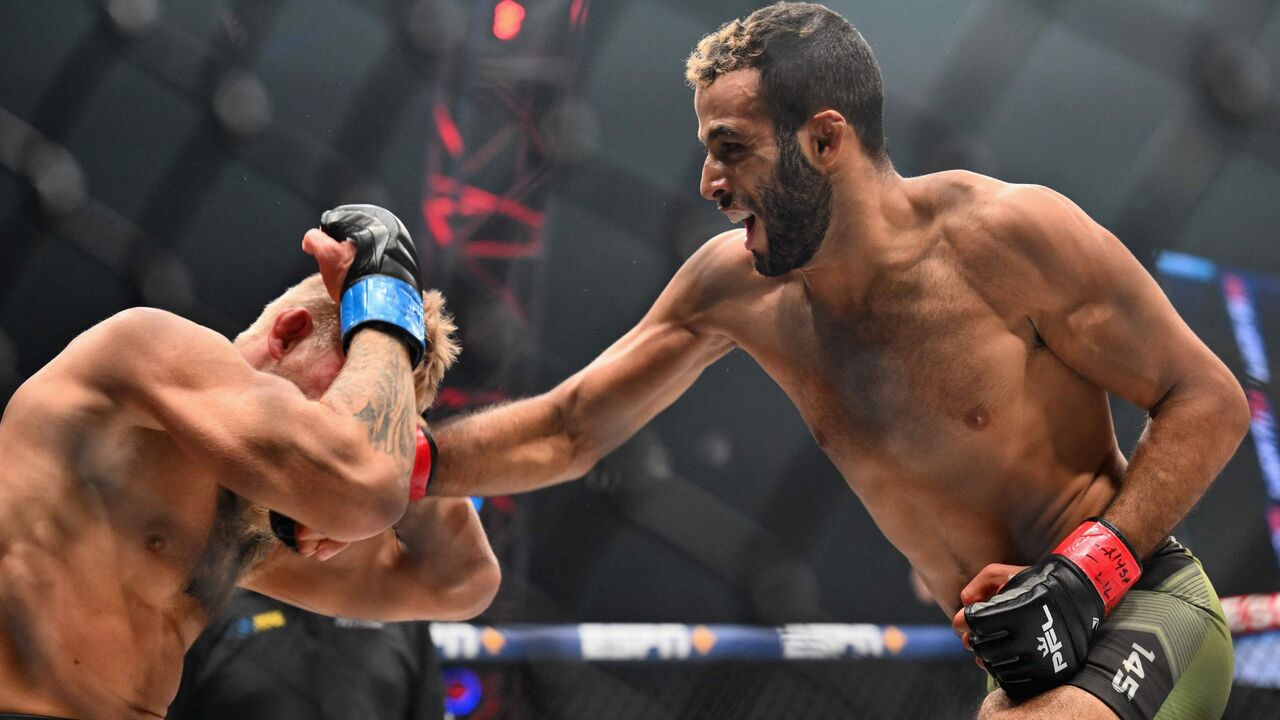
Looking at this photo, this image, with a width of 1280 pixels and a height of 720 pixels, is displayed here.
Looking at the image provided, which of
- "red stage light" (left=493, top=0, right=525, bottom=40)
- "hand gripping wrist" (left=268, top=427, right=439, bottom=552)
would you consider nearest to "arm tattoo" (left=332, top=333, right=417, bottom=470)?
"hand gripping wrist" (left=268, top=427, right=439, bottom=552)

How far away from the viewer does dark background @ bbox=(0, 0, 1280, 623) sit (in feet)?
12.6

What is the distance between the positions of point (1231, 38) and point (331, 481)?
4.41 metres

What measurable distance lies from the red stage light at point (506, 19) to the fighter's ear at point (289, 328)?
9.29 ft

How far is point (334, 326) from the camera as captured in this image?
5.64 ft

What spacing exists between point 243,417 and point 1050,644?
110 cm

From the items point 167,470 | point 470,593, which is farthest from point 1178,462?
point 167,470

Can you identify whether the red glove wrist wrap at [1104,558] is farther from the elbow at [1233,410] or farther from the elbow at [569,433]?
the elbow at [569,433]

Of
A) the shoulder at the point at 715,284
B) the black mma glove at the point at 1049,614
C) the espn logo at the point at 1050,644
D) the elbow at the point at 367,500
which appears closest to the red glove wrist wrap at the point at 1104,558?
the black mma glove at the point at 1049,614

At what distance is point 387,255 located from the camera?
1.67 meters

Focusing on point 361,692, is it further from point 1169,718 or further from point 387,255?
point 1169,718

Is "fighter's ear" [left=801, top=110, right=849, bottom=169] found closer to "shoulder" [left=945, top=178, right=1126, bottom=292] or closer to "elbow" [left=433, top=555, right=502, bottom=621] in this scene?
"shoulder" [left=945, top=178, right=1126, bottom=292]

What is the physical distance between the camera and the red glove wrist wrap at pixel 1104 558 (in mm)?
1601

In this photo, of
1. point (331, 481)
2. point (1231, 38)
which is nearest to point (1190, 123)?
point (1231, 38)

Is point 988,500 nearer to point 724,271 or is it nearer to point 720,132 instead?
point 724,271
